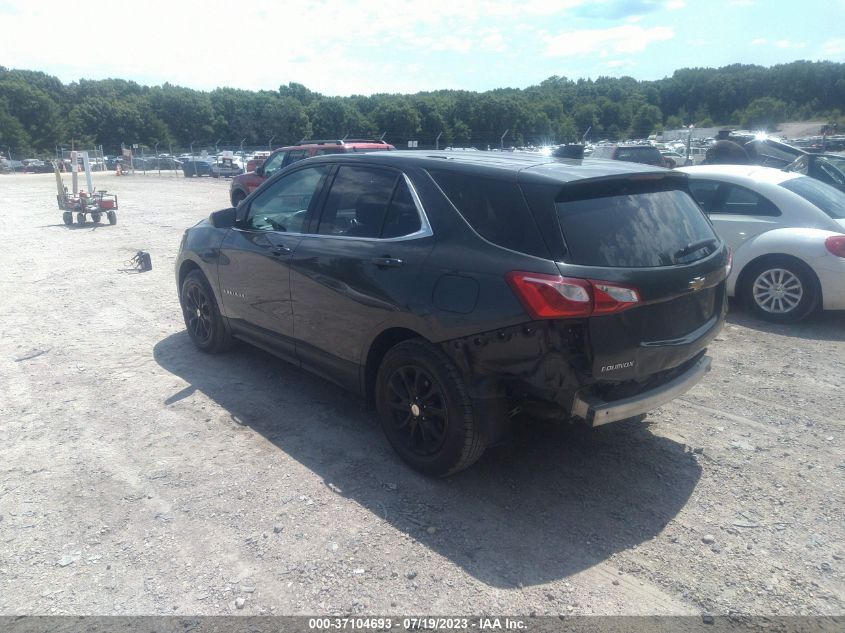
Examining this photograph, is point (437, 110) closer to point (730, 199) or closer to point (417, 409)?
point (730, 199)

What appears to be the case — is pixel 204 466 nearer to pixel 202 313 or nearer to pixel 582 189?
pixel 202 313

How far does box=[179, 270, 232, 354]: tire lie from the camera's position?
19.5ft

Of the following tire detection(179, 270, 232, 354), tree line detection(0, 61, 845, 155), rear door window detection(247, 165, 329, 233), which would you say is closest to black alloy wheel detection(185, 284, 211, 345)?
tire detection(179, 270, 232, 354)

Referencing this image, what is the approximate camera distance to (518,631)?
2.81m

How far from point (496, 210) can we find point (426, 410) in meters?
1.21

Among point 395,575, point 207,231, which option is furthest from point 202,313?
point 395,575

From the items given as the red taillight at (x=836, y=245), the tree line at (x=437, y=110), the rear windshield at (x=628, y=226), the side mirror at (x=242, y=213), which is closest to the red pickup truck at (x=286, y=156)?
the side mirror at (x=242, y=213)

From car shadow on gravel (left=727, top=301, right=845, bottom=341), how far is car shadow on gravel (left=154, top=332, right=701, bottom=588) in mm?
3071

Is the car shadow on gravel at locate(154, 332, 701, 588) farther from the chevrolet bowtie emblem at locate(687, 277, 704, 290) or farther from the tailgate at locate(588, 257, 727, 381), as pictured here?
the chevrolet bowtie emblem at locate(687, 277, 704, 290)

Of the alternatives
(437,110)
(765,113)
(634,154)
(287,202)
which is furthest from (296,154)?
(765,113)

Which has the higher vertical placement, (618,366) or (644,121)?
(644,121)

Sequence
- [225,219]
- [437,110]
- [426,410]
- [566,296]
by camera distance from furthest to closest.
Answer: [437,110], [225,219], [426,410], [566,296]

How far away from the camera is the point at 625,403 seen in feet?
11.5

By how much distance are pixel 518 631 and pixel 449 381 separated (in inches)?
51.4
